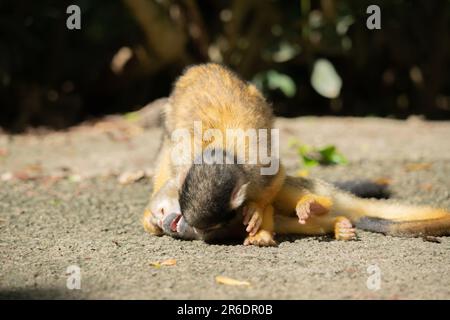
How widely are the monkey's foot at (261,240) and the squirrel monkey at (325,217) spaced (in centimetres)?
14

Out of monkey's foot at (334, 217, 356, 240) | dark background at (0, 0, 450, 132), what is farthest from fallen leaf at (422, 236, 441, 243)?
dark background at (0, 0, 450, 132)

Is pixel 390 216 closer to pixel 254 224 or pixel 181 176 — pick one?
pixel 254 224

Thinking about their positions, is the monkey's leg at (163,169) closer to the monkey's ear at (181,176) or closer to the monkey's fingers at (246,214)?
the monkey's ear at (181,176)

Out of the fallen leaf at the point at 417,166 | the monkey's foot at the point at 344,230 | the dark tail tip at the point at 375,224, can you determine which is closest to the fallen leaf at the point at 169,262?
the monkey's foot at the point at 344,230

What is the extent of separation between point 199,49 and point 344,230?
5932 millimetres

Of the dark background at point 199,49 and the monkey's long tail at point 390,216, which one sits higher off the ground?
the dark background at point 199,49

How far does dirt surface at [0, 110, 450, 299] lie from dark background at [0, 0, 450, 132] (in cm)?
198

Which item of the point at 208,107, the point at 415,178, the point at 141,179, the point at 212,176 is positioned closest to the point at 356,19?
the point at 415,178

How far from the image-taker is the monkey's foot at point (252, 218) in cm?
449

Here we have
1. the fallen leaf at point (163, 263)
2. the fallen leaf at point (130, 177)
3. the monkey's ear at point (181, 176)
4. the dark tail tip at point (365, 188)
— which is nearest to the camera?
the fallen leaf at point (163, 263)

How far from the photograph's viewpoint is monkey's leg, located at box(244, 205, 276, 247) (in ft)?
14.8

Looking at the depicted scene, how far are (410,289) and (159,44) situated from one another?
6694 mm

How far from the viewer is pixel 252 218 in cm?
450

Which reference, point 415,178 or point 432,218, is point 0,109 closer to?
point 415,178
